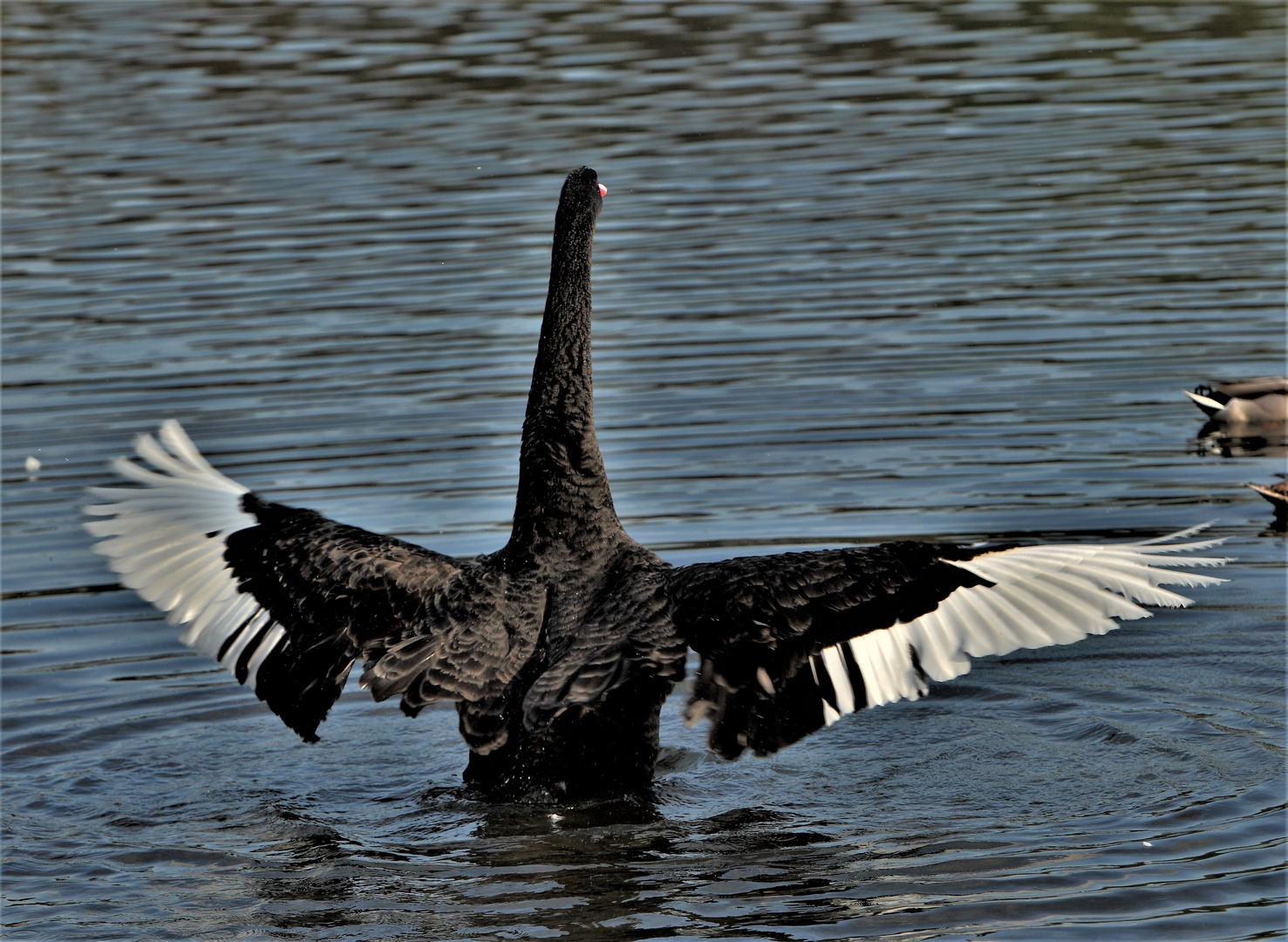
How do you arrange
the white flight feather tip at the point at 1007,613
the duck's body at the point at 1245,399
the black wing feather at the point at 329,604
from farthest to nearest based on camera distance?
the duck's body at the point at 1245,399
the black wing feather at the point at 329,604
the white flight feather tip at the point at 1007,613

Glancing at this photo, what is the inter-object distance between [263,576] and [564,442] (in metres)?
1.41

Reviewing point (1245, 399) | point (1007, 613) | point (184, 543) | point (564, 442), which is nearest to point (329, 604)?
point (184, 543)

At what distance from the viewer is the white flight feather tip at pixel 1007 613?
5.77 meters

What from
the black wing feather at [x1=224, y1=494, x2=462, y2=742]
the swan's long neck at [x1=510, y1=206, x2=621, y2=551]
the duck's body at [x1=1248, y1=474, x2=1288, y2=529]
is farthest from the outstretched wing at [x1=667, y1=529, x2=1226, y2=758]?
the duck's body at [x1=1248, y1=474, x2=1288, y2=529]

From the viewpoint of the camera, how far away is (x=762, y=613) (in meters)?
5.91

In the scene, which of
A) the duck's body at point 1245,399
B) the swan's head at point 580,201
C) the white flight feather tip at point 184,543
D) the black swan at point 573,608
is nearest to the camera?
the black swan at point 573,608

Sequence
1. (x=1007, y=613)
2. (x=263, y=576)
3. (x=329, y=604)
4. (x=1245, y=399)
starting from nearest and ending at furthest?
(x=1007, y=613)
(x=329, y=604)
(x=263, y=576)
(x=1245, y=399)

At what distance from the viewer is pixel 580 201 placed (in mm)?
7164

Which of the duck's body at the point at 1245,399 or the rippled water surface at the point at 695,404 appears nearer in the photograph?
the rippled water surface at the point at 695,404

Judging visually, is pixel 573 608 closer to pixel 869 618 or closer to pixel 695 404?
pixel 869 618

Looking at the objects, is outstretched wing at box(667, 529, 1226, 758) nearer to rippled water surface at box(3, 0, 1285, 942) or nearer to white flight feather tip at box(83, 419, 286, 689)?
rippled water surface at box(3, 0, 1285, 942)

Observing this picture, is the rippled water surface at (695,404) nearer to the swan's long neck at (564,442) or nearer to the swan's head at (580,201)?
the swan's long neck at (564,442)

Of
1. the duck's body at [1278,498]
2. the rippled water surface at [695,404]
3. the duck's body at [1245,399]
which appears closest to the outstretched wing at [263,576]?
the rippled water surface at [695,404]

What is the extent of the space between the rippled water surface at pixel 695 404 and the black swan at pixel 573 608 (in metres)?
0.48
